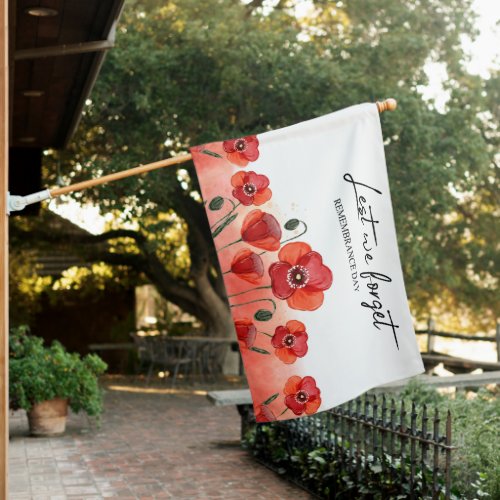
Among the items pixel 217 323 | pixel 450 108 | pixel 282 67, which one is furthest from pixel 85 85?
pixel 217 323

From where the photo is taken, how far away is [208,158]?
4633 mm

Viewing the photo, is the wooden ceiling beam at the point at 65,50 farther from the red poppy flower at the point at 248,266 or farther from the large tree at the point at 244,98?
the large tree at the point at 244,98

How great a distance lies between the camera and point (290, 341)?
453 cm

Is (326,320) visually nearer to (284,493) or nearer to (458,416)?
(458,416)

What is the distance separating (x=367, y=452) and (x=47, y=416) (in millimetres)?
4826

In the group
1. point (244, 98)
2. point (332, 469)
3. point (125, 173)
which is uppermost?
point (244, 98)

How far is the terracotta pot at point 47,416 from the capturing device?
412 inches

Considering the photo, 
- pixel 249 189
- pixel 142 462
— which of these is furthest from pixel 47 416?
pixel 249 189

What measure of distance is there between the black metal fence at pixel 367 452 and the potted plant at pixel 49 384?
2486 millimetres

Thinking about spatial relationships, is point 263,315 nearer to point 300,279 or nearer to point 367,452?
point 300,279

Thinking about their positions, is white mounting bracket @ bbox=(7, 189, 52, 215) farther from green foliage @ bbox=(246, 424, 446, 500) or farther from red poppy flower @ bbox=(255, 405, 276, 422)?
green foliage @ bbox=(246, 424, 446, 500)

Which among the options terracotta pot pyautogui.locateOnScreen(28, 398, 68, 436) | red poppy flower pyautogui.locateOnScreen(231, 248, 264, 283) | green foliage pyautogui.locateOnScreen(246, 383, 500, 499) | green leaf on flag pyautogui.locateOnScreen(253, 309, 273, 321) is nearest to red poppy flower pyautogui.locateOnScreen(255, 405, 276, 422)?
green leaf on flag pyautogui.locateOnScreen(253, 309, 273, 321)

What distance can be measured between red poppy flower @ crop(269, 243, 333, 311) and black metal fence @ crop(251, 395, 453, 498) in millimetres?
1527

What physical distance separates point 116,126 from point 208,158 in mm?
10805
